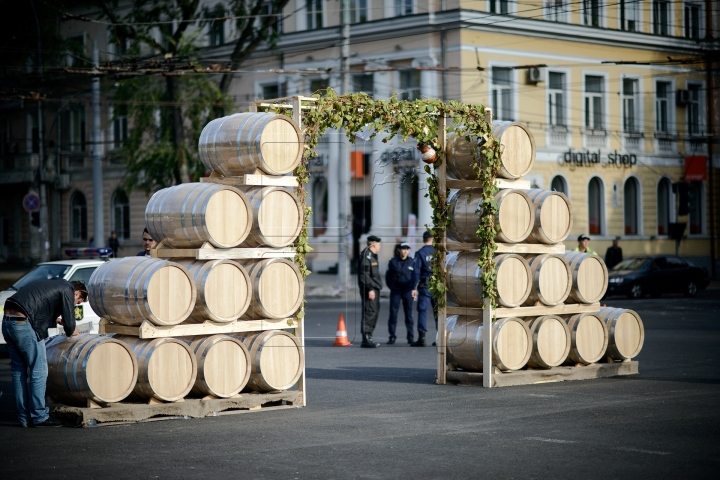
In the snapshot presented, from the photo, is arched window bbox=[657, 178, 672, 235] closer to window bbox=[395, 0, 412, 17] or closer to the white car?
window bbox=[395, 0, 412, 17]

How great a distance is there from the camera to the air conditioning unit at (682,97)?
48469mm

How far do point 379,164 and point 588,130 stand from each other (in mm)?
32777

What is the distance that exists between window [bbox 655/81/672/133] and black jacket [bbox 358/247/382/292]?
31.4 meters

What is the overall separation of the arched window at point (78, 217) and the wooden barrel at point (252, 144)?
151 feet

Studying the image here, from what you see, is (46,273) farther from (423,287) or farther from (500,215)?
(500,215)

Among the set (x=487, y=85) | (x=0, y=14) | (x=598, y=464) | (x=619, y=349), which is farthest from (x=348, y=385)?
(x=0, y=14)

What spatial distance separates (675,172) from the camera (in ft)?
162

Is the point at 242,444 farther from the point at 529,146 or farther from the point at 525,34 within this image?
the point at 525,34

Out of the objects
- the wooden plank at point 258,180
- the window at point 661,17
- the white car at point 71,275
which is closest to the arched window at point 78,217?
the window at point 661,17

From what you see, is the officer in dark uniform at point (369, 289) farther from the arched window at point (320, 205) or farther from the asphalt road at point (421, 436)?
the arched window at point (320, 205)

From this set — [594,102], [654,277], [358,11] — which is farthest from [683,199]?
[358,11]

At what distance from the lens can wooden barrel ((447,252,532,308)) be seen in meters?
13.9

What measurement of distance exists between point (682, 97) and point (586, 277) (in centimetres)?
3636

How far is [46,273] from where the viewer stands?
18750 millimetres
